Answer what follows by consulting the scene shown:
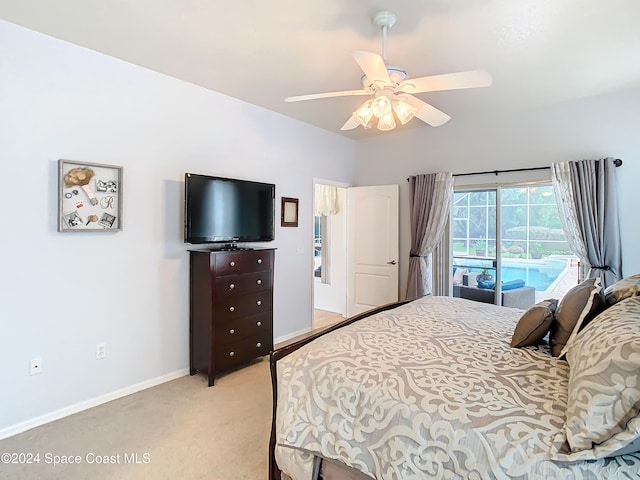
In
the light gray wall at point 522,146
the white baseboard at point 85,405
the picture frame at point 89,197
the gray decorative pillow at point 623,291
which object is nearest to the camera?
the gray decorative pillow at point 623,291

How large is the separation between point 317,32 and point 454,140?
2761 millimetres

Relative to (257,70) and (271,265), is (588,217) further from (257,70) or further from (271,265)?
(257,70)

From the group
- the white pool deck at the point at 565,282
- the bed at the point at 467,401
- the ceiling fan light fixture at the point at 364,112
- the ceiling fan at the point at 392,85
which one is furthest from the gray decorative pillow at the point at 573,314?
the white pool deck at the point at 565,282

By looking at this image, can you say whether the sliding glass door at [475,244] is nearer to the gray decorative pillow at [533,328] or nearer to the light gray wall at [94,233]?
the gray decorative pillow at [533,328]

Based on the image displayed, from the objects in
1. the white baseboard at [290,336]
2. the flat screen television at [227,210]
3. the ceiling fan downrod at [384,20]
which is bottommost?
the white baseboard at [290,336]

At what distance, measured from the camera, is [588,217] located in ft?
11.7

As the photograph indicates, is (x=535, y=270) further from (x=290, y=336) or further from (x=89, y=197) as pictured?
(x=89, y=197)

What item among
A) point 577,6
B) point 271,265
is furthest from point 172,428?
point 577,6

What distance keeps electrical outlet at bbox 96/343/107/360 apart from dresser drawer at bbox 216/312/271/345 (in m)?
0.89

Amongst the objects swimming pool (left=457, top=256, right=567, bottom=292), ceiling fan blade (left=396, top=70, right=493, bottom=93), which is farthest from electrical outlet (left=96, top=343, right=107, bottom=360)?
swimming pool (left=457, top=256, right=567, bottom=292)

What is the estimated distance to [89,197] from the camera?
273 centimetres

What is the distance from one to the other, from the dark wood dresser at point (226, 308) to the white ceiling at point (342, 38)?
5.44 feet

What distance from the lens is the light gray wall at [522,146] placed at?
3482mm

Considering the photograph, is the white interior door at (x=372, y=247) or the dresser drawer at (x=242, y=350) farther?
the white interior door at (x=372, y=247)
